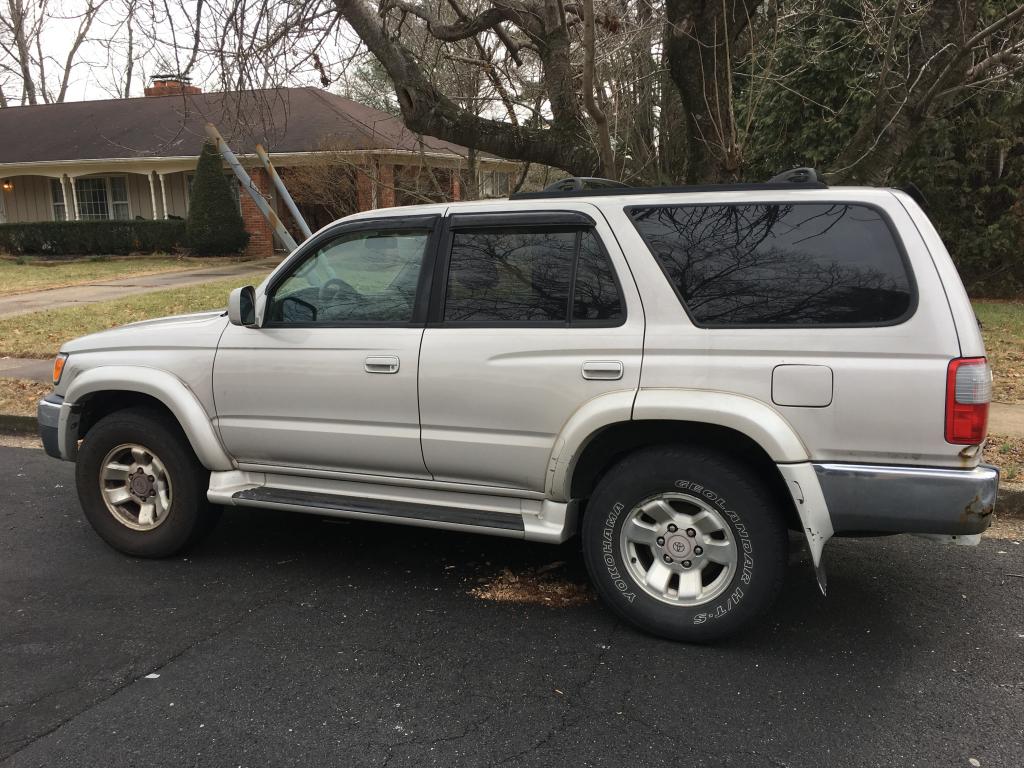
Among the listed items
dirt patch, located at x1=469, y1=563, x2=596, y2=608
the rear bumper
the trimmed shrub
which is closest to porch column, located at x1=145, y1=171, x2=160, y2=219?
the trimmed shrub

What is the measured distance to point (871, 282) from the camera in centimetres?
326

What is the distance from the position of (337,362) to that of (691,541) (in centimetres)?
186

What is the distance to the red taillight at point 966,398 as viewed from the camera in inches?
121

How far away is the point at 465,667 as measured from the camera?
3428mm

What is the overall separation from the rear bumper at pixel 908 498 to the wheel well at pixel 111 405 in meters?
3.38

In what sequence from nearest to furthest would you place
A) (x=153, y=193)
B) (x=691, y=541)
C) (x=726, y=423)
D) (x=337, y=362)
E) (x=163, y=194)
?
1. (x=726, y=423)
2. (x=691, y=541)
3. (x=337, y=362)
4. (x=153, y=193)
5. (x=163, y=194)

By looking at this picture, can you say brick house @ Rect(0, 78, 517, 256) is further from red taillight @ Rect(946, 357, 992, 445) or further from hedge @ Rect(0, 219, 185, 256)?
red taillight @ Rect(946, 357, 992, 445)

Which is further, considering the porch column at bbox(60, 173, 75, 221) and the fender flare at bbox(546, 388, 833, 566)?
the porch column at bbox(60, 173, 75, 221)

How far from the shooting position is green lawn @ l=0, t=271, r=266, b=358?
10712 millimetres

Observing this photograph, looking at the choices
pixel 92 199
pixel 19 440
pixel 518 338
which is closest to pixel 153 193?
pixel 92 199

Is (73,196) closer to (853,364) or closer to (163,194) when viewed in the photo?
(163,194)

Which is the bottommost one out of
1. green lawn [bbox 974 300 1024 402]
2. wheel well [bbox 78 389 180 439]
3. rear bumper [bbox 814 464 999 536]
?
green lawn [bbox 974 300 1024 402]

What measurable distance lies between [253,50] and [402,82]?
1.31 metres

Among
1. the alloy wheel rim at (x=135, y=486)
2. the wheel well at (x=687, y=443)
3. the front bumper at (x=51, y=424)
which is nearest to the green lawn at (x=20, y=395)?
the front bumper at (x=51, y=424)
